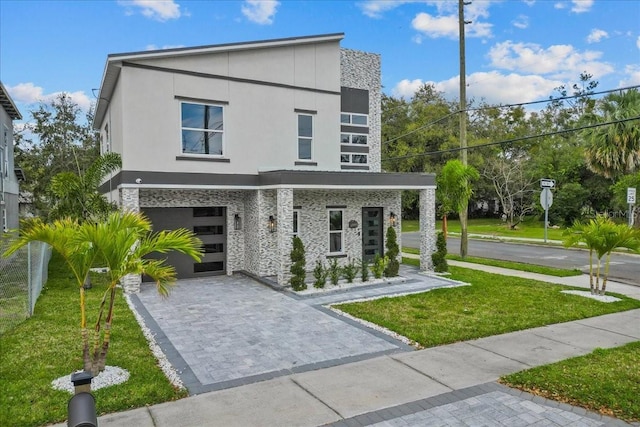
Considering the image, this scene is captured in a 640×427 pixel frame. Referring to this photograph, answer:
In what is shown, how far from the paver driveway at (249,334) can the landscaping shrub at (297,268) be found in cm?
37

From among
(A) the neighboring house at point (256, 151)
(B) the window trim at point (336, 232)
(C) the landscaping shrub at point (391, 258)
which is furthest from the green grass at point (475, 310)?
(B) the window trim at point (336, 232)

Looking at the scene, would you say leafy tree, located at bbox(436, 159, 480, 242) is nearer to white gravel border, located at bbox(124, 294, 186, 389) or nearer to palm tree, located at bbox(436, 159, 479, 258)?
palm tree, located at bbox(436, 159, 479, 258)

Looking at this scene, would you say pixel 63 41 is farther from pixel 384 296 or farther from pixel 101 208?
pixel 384 296

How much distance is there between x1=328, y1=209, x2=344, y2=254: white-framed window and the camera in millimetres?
15117

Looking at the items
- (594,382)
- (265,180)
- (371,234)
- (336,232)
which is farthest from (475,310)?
(265,180)

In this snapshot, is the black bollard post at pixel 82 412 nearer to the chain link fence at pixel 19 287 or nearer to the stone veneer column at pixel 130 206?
the chain link fence at pixel 19 287

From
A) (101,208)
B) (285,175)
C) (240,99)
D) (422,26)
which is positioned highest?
(422,26)

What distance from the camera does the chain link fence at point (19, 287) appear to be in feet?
28.2

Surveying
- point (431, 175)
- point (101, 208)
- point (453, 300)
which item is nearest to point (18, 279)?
point (101, 208)

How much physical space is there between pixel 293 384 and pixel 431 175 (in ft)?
33.8

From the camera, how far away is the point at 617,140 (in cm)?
2514

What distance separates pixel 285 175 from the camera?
40.2 feet

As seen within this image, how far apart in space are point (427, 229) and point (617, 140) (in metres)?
17.8

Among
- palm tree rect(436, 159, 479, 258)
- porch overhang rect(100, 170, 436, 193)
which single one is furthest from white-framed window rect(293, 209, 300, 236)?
palm tree rect(436, 159, 479, 258)
